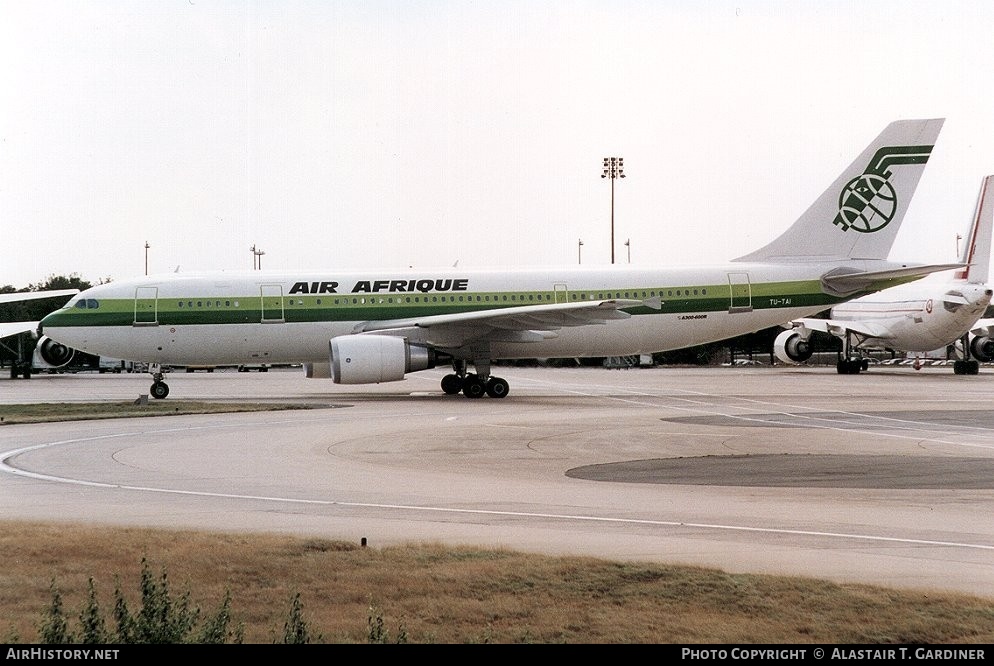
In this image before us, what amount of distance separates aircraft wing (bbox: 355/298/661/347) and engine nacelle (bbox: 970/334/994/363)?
1222 inches

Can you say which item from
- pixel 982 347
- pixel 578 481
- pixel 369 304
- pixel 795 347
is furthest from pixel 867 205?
pixel 982 347

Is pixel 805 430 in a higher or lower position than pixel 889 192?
lower

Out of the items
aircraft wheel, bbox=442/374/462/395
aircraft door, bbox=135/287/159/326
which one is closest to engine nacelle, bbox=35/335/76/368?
aircraft door, bbox=135/287/159/326

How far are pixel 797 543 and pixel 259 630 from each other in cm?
432

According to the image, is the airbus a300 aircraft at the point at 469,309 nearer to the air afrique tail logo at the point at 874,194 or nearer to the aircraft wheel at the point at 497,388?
the aircraft wheel at the point at 497,388

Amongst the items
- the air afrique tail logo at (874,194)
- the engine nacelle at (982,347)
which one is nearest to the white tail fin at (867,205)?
the air afrique tail logo at (874,194)

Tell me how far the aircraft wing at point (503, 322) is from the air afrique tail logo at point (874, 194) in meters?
8.16

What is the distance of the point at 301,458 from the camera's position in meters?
15.6

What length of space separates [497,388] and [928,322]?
26235 millimetres

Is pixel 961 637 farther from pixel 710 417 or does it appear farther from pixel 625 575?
pixel 710 417

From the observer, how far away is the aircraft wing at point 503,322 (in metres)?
29.1

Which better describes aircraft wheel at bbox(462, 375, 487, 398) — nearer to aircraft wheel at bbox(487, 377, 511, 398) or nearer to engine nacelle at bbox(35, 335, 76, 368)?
aircraft wheel at bbox(487, 377, 511, 398)

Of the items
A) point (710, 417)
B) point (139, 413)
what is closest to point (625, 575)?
point (710, 417)

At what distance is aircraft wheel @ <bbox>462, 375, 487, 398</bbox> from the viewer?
30781mm
